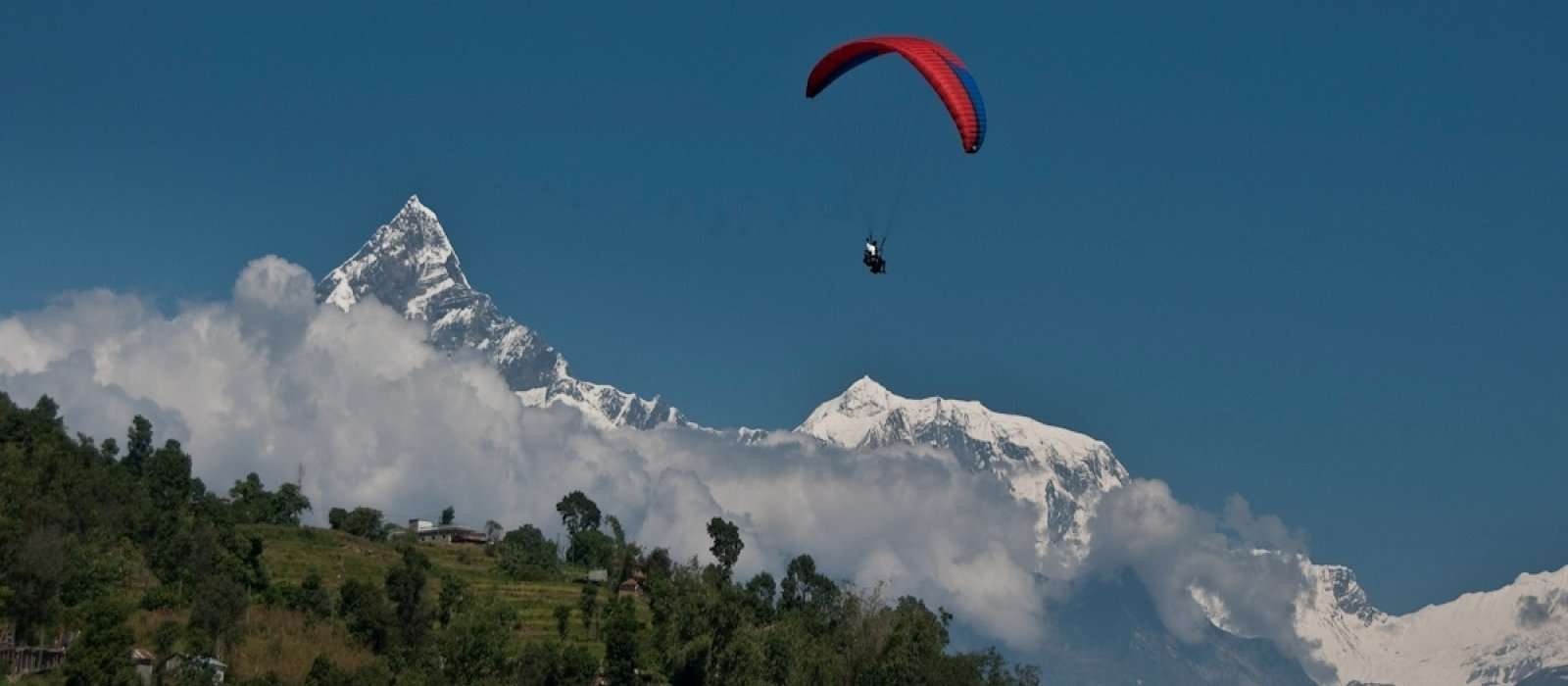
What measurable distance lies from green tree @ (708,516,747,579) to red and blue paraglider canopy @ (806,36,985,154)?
7802cm

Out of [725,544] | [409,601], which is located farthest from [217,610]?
[725,544]

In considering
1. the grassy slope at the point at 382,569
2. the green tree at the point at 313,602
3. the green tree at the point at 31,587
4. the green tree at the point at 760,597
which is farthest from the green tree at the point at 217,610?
the green tree at the point at 760,597

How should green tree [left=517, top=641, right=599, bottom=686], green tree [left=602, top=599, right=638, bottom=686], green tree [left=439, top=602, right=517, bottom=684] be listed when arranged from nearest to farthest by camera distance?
green tree [left=439, top=602, right=517, bottom=684]
green tree [left=517, top=641, right=599, bottom=686]
green tree [left=602, top=599, right=638, bottom=686]

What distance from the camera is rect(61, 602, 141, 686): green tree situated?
331 feet

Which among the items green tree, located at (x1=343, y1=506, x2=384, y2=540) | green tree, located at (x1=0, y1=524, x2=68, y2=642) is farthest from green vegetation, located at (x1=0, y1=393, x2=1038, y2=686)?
green tree, located at (x1=343, y1=506, x2=384, y2=540)

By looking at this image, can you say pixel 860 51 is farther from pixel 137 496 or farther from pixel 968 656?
pixel 137 496

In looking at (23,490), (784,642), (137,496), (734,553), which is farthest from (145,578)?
(734,553)

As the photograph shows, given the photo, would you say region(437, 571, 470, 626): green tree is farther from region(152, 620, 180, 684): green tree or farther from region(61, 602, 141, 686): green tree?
region(61, 602, 141, 686): green tree

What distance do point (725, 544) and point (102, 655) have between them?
7727 centimetres

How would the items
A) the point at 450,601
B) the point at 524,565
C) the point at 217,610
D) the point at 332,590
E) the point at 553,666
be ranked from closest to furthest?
the point at 217,610 → the point at 553,666 → the point at 450,601 → the point at 332,590 → the point at 524,565

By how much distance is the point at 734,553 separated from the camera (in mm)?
173250

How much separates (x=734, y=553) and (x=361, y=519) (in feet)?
135

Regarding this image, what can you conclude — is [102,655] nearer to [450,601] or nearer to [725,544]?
[450,601]

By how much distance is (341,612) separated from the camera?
136875mm
